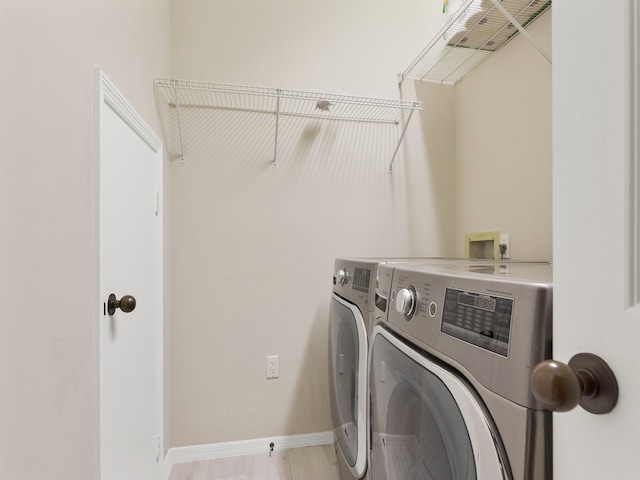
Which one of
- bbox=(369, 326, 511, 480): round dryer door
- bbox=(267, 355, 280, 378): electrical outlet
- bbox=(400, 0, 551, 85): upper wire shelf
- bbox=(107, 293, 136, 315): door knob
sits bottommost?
bbox=(267, 355, 280, 378): electrical outlet

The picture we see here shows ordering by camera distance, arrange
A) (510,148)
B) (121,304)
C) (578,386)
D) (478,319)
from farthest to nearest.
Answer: (510,148) → (121,304) → (478,319) → (578,386)

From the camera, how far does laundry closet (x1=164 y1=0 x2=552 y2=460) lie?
A: 5.90ft

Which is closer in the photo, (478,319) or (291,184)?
(478,319)

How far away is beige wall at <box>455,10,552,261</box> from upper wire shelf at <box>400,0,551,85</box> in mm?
55

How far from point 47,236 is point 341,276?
3.52 feet

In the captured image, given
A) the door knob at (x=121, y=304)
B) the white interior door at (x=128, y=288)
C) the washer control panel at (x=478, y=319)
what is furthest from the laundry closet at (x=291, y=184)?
the washer control panel at (x=478, y=319)

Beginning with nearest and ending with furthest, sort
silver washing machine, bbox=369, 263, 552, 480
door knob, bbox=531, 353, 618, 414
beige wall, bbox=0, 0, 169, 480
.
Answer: door knob, bbox=531, 353, 618, 414, silver washing machine, bbox=369, 263, 552, 480, beige wall, bbox=0, 0, 169, 480

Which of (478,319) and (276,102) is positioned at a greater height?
(276,102)

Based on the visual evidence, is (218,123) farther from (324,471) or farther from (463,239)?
(324,471)

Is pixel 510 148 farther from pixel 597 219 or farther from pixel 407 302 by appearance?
pixel 597 219

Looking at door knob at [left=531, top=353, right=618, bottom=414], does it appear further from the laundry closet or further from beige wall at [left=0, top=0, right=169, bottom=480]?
the laundry closet

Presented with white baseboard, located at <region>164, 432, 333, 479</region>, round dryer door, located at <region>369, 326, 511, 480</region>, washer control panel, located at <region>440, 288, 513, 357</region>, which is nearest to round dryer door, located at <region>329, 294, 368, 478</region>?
round dryer door, located at <region>369, 326, 511, 480</region>

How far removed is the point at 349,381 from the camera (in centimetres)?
137

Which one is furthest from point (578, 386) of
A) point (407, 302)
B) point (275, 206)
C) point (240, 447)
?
point (240, 447)
